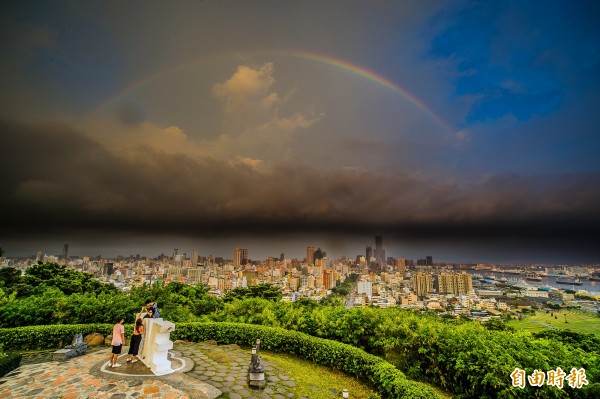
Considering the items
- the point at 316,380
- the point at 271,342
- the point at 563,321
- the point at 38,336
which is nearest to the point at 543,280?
the point at 563,321

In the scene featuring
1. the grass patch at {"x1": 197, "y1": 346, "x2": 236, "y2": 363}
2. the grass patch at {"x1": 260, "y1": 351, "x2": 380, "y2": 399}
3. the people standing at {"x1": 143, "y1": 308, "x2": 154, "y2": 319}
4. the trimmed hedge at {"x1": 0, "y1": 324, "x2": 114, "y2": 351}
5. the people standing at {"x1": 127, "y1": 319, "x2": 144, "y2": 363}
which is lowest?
the grass patch at {"x1": 260, "y1": 351, "x2": 380, "y2": 399}

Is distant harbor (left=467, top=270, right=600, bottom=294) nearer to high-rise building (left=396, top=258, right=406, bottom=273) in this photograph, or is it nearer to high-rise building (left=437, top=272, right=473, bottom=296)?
high-rise building (left=437, top=272, right=473, bottom=296)

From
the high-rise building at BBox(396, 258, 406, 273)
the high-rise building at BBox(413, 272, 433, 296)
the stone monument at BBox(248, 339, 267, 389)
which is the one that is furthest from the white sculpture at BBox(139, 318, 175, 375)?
the high-rise building at BBox(396, 258, 406, 273)

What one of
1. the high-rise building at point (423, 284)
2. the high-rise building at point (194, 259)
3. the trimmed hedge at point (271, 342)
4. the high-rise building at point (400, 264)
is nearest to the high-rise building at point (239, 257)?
the high-rise building at point (194, 259)

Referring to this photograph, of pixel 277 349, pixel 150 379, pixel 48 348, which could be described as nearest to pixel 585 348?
pixel 277 349

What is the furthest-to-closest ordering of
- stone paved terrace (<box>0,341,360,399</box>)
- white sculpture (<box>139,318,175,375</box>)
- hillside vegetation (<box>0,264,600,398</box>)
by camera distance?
white sculpture (<box>139,318,175,375</box>), stone paved terrace (<box>0,341,360,399</box>), hillside vegetation (<box>0,264,600,398</box>)

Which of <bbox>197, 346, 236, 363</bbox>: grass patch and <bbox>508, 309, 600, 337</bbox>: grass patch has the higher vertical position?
<bbox>508, 309, 600, 337</bbox>: grass patch
